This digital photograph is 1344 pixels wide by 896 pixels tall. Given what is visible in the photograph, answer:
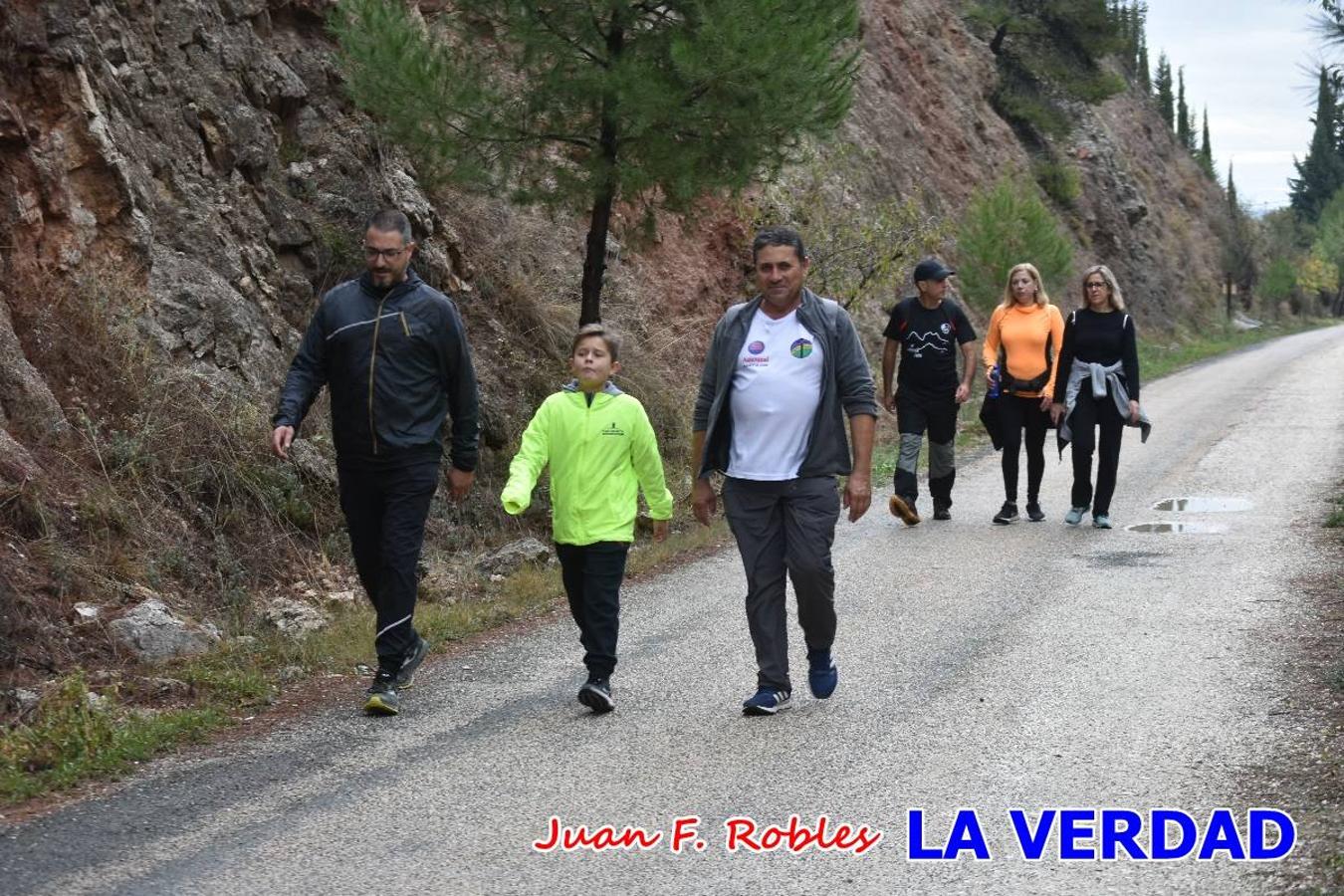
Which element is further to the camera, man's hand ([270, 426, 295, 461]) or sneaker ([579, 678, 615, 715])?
man's hand ([270, 426, 295, 461])

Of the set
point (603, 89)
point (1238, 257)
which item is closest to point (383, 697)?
point (603, 89)

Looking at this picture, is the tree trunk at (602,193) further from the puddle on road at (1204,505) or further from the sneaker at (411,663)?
the sneaker at (411,663)

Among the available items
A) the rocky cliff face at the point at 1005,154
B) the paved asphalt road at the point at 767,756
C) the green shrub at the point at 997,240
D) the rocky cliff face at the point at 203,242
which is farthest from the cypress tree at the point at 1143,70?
the paved asphalt road at the point at 767,756

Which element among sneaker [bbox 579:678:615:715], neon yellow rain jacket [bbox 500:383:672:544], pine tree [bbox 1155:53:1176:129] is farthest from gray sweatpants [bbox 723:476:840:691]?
pine tree [bbox 1155:53:1176:129]

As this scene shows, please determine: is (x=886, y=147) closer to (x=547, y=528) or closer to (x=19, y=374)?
(x=547, y=528)

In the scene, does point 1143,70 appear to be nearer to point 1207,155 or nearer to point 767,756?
point 1207,155

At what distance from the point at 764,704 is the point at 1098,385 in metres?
6.20

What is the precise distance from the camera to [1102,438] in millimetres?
12195

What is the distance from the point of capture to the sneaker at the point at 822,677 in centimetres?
691

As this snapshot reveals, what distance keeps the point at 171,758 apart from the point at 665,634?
3096 millimetres

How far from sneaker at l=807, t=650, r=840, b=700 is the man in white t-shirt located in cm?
11

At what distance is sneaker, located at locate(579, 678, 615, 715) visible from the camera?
22.4 ft

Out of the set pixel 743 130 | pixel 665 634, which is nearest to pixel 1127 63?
pixel 743 130

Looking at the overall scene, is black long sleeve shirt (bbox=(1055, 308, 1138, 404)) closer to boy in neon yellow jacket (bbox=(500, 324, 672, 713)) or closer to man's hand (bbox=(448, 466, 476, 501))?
boy in neon yellow jacket (bbox=(500, 324, 672, 713))
